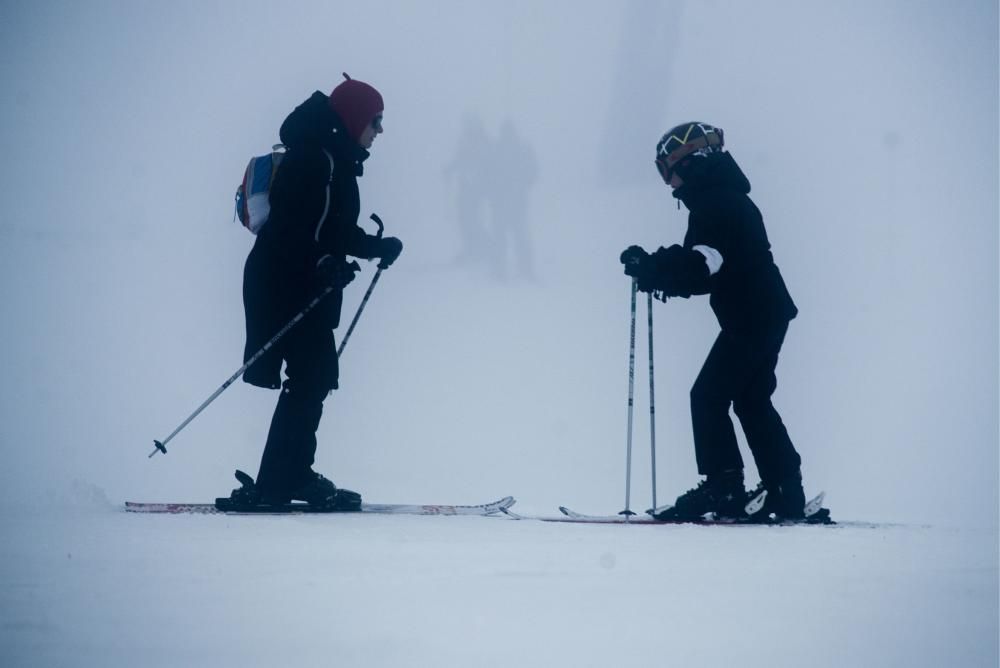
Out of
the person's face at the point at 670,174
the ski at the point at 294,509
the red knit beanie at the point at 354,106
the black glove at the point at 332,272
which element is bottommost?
the ski at the point at 294,509

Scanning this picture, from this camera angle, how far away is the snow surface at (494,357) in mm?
2225

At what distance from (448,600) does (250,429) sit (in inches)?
266

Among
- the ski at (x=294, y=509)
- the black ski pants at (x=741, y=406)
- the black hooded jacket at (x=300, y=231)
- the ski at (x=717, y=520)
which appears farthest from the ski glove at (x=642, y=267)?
the black hooded jacket at (x=300, y=231)

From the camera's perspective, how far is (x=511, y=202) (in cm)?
1435

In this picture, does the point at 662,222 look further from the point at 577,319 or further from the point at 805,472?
the point at 805,472

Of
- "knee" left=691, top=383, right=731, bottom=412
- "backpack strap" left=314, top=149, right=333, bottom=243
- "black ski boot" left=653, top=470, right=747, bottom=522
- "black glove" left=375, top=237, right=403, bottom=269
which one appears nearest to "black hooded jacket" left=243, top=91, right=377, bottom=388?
"backpack strap" left=314, top=149, right=333, bottom=243

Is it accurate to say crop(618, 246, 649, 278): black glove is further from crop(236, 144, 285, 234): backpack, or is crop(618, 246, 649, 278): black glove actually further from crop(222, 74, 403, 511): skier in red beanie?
crop(236, 144, 285, 234): backpack

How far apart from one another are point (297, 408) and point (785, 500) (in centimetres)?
250

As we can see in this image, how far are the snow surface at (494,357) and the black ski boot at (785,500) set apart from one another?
1.93 ft

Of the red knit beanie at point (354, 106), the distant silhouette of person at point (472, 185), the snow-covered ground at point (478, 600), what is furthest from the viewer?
the distant silhouette of person at point (472, 185)

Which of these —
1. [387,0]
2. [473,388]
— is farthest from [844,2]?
[473,388]

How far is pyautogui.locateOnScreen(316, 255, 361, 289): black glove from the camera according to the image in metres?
4.48

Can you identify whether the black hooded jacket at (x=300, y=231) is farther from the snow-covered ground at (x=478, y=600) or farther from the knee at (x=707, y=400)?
the knee at (x=707, y=400)

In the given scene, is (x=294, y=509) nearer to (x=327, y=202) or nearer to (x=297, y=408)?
(x=297, y=408)
